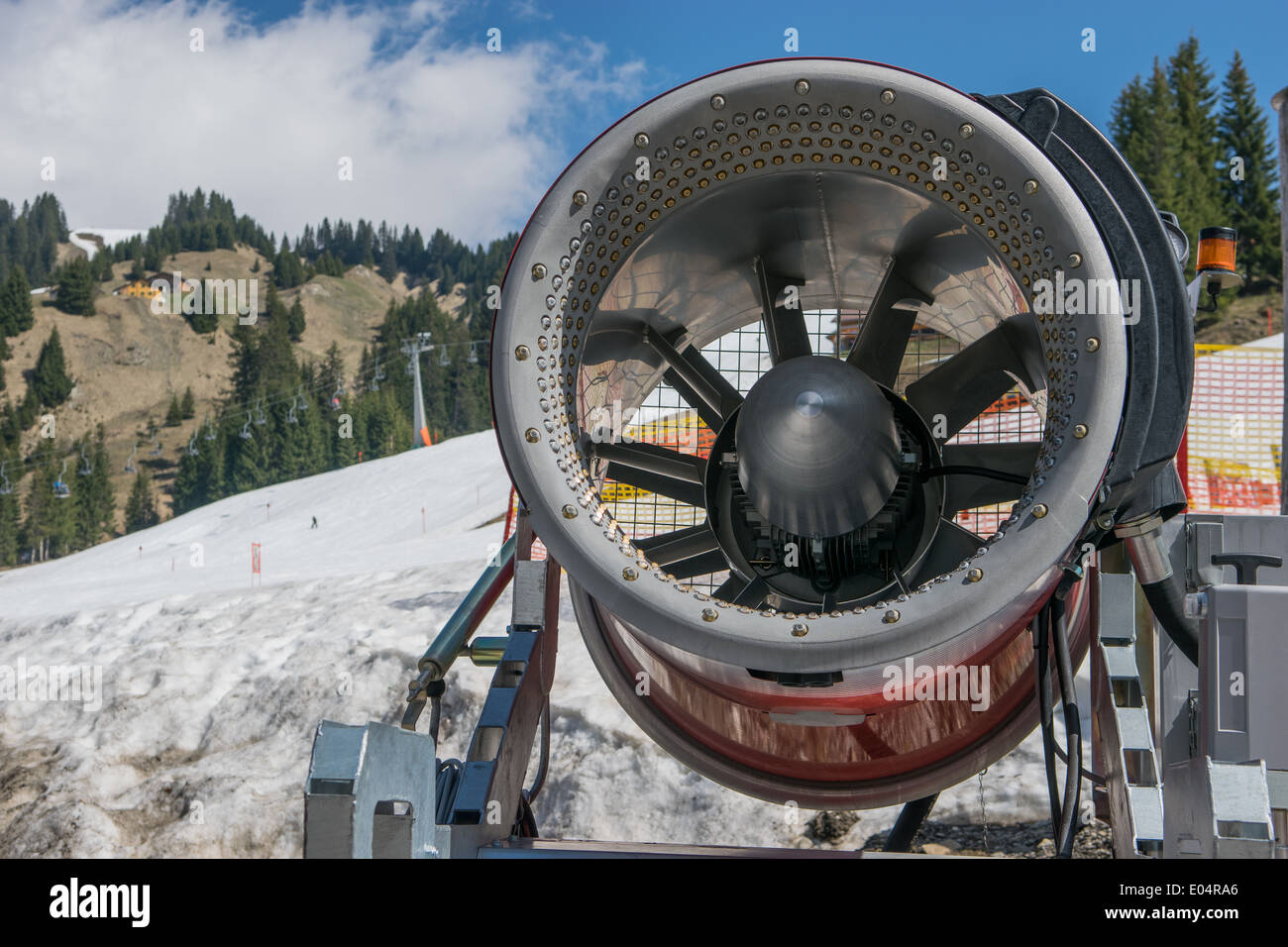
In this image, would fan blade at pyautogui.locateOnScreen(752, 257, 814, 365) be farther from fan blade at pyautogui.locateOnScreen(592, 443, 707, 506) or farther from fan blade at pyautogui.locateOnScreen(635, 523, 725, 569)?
fan blade at pyautogui.locateOnScreen(635, 523, 725, 569)

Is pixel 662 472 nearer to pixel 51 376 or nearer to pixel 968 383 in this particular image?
pixel 968 383

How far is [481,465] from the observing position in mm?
35812

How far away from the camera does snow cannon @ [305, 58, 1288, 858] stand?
2061 millimetres

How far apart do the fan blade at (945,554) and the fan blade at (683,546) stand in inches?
23.2

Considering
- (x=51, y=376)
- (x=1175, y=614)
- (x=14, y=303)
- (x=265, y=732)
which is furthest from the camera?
(x=14, y=303)

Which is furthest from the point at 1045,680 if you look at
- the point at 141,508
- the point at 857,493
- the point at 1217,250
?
the point at 141,508

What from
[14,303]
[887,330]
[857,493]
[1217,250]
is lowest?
[857,493]

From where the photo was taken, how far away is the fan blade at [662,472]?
10.8 feet

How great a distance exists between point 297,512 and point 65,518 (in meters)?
60.0

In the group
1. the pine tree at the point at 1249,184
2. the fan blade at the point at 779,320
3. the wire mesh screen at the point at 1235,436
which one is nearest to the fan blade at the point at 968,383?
the fan blade at the point at 779,320

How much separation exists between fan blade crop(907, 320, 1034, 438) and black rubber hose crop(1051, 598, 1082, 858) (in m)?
0.90

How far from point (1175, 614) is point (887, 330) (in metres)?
1.15

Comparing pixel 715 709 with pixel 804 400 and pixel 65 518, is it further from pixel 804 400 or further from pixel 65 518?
pixel 65 518

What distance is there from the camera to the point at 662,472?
334 cm
